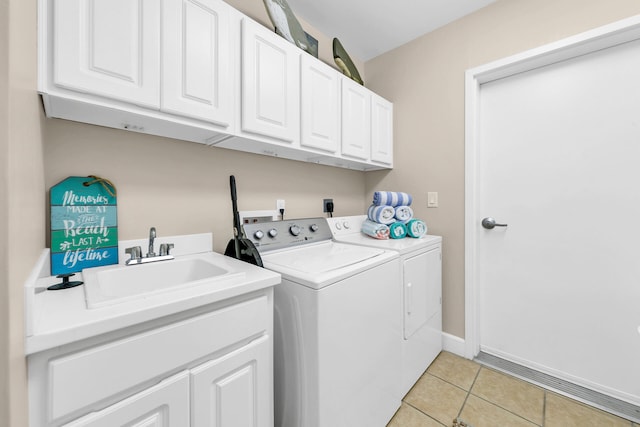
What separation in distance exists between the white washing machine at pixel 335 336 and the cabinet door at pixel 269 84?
1.85 ft

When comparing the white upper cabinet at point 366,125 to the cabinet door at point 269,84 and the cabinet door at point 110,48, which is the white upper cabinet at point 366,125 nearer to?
the cabinet door at point 269,84

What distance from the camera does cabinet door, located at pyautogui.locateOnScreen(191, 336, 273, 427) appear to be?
0.77 m

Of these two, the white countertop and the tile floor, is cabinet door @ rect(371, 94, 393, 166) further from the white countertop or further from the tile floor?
the tile floor

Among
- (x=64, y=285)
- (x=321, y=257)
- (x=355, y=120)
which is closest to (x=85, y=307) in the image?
(x=64, y=285)

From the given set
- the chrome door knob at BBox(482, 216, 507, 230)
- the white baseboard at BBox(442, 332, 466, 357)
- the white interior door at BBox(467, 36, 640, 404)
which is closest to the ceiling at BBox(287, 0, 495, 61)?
the white interior door at BBox(467, 36, 640, 404)

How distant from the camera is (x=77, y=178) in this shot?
1.05 m

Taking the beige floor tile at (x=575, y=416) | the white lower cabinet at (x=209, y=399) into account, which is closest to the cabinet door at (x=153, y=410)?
the white lower cabinet at (x=209, y=399)

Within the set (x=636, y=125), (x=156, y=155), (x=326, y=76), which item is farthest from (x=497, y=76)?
(x=156, y=155)

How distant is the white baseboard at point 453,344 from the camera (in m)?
1.92

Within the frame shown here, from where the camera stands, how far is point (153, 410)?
0.70 metres

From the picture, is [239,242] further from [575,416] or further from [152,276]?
[575,416]

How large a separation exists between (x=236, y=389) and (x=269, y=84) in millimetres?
1381

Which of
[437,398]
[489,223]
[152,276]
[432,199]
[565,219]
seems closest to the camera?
[152,276]

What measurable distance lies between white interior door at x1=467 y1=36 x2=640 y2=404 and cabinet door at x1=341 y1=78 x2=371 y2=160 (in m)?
0.86
